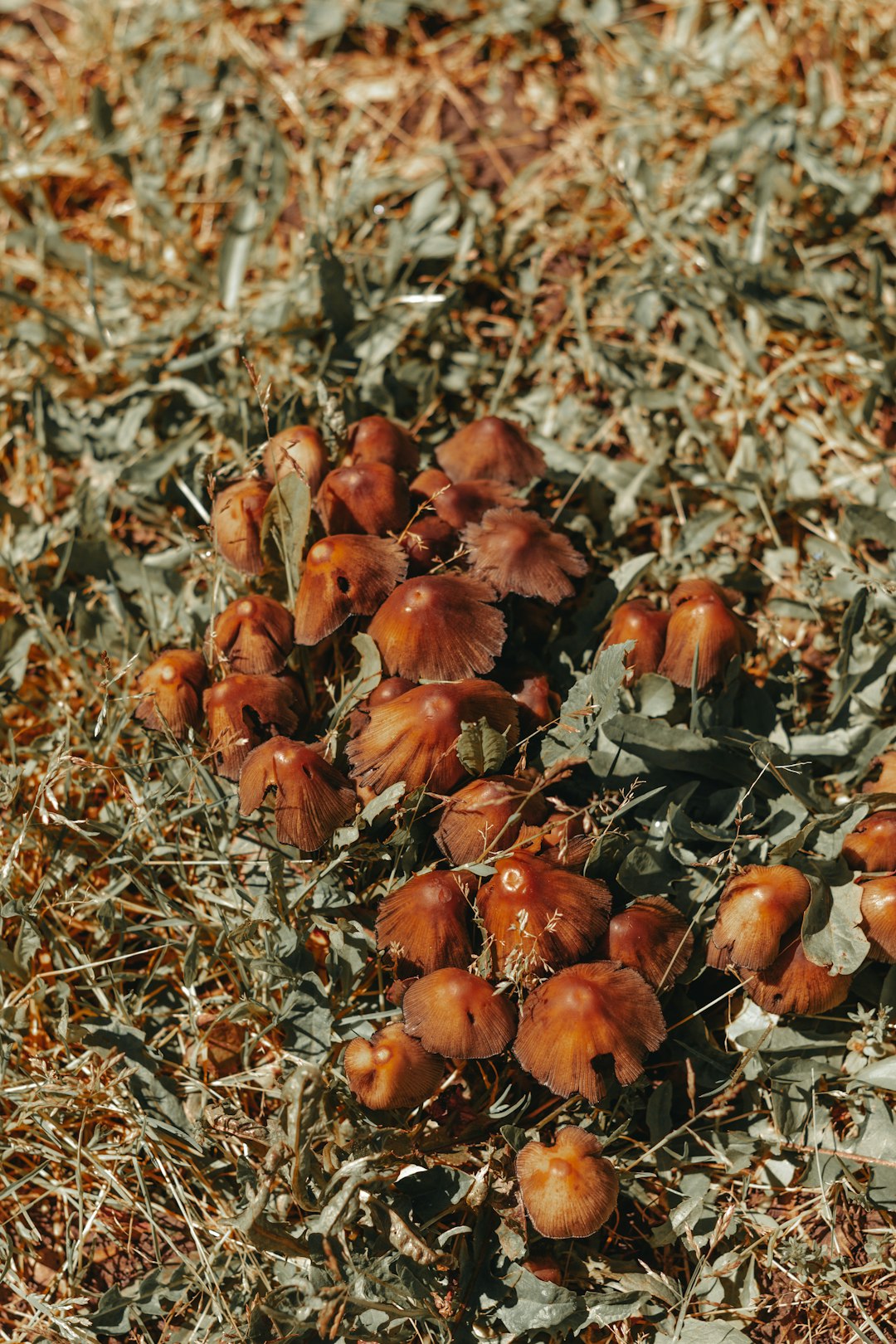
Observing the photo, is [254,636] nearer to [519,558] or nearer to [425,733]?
[425,733]

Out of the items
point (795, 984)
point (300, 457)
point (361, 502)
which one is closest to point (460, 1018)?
point (795, 984)

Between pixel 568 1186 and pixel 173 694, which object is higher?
pixel 173 694

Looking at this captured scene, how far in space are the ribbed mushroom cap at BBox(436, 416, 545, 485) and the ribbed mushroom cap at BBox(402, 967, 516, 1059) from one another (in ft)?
3.97

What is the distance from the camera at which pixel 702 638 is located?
2.38 m

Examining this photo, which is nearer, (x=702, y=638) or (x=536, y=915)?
(x=536, y=915)

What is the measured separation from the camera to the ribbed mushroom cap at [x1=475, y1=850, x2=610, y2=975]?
2033 mm

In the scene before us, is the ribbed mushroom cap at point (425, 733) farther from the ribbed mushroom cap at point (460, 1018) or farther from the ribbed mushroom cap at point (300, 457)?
the ribbed mushroom cap at point (300, 457)

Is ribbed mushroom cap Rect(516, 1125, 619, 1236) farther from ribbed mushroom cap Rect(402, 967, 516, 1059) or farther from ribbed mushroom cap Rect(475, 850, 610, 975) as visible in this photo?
ribbed mushroom cap Rect(475, 850, 610, 975)

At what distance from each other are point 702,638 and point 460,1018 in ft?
3.05

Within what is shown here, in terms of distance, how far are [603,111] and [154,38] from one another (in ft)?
5.48

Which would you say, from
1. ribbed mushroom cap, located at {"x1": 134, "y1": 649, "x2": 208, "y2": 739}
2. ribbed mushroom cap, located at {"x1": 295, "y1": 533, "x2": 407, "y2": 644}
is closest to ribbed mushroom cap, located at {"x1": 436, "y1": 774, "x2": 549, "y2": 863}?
ribbed mushroom cap, located at {"x1": 295, "y1": 533, "x2": 407, "y2": 644}

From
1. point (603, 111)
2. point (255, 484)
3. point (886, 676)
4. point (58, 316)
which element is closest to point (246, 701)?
point (255, 484)

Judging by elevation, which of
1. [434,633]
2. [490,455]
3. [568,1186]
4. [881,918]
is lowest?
[568,1186]

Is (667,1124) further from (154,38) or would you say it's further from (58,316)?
(154,38)
